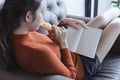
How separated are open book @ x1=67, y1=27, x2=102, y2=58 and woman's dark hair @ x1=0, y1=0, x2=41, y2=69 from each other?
41 cm

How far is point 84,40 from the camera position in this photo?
1.56m

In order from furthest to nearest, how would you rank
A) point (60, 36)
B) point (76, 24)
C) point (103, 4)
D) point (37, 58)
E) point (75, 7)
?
1. point (103, 4)
2. point (75, 7)
3. point (76, 24)
4. point (60, 36)
5. point (37, 58)

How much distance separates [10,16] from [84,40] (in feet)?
1.89

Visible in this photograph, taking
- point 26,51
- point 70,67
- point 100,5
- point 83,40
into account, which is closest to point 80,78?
point 70,67

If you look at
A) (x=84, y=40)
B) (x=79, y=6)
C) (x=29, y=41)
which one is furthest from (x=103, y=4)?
(x=29, y=41)

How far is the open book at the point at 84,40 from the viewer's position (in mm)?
1515

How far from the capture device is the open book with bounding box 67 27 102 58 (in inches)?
59.6

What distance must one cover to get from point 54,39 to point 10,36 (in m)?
0.27

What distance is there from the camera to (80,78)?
1.40m

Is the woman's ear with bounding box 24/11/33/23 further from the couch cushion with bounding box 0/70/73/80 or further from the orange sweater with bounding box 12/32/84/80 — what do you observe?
the couch cushion with bounding box 0/70/73/80

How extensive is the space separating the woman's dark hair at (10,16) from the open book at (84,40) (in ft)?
1.35

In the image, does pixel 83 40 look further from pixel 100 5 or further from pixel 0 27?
pixel 100 5

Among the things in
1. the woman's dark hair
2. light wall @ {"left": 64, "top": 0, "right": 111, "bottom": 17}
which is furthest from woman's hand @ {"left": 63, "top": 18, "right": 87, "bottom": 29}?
light wall @ {"left": 64, "top": 0, "right": 111, "bottom": 17}

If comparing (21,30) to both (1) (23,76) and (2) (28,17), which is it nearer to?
(2) (28,17)
